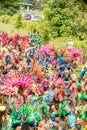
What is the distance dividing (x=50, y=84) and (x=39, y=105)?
1690 mm

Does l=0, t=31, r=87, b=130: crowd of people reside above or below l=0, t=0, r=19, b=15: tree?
above

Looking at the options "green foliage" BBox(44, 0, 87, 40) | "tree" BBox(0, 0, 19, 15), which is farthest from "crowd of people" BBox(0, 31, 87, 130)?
"tree" BBox(0, 0, 19, 15)

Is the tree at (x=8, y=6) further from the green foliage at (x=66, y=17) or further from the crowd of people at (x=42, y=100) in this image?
the crowd of people at (x=42, y=100)

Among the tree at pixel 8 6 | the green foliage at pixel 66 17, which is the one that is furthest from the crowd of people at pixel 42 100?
the tree at pixel 8 6

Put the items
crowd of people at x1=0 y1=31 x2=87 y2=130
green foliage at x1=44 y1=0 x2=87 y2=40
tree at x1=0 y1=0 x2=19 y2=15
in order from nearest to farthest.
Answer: crowd of people at x1=0 y1=31 x2=87 y2=130 → green foliage at x1=44 y1=0 x2=87 y2=40 → tree at x1=0 y1=0 x2=19 y2=15

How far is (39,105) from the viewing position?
38.1 ft

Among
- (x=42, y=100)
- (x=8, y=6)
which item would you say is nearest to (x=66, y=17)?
(x=42, y=100)

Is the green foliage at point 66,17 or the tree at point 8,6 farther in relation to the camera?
the tree at point 8,6

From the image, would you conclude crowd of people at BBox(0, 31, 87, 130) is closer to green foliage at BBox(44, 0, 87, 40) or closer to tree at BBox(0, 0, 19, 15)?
green foliage at BBox(44, 0, 87, 40)

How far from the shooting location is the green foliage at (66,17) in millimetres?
38094

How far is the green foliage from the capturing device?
3809 cm

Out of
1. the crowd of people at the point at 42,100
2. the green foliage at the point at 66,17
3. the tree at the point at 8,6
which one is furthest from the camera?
the tree at the point at 8,6

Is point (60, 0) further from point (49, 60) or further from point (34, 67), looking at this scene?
point (34, 67)

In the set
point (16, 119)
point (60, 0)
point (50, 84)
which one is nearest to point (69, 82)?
point (50, 84)
